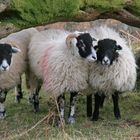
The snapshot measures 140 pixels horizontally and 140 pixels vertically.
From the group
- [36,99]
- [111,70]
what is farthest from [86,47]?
[36,99]

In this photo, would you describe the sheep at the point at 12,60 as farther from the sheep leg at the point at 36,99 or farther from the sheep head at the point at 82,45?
the sheep head at the point at 82,45

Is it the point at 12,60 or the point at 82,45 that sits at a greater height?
the point at 82,45

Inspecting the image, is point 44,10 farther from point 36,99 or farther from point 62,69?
point 36,99

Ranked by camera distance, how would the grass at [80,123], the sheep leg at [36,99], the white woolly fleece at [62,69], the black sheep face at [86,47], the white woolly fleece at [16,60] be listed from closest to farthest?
1. the grass at [80,123]
2. the black sheep face at [86,47]
3. the white woolly fleece at [62,69]
4. the white woolly fleece at [16,60]
5. the sheep leg at [36,99]

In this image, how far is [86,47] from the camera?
9.41 meters

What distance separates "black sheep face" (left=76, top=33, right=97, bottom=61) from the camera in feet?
30.7

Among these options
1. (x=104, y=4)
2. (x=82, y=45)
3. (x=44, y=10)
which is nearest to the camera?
(x=82, y=45)

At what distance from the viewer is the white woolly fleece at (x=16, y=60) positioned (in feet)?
33.9

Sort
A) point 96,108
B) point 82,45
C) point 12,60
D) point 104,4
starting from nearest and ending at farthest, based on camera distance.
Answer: point 82,45
point 104,4
point 96,108
point 12,60

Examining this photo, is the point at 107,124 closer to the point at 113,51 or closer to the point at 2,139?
the point at 113,51

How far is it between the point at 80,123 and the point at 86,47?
1.42 metres

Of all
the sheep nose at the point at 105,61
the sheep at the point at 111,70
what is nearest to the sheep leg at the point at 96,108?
the sheep at the point at 111,70

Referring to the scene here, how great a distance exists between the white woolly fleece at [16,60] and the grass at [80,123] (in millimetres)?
702

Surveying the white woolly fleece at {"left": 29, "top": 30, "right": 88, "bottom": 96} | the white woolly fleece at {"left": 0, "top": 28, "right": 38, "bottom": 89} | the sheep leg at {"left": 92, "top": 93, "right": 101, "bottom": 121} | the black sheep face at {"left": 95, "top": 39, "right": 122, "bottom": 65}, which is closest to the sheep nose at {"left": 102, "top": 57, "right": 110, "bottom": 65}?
the black sheep face at {"left": 95, "top": 39, "right": 122, "bottom": 65}
